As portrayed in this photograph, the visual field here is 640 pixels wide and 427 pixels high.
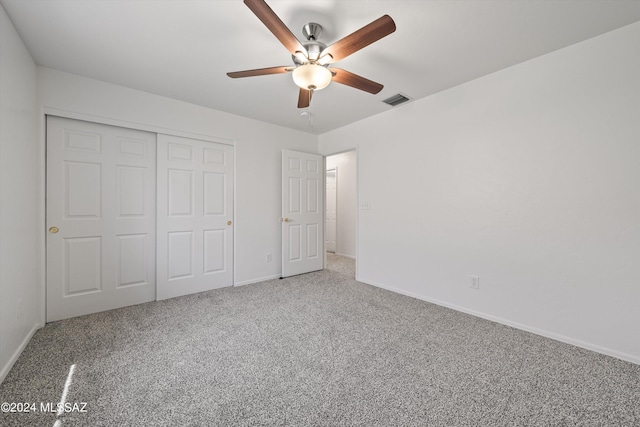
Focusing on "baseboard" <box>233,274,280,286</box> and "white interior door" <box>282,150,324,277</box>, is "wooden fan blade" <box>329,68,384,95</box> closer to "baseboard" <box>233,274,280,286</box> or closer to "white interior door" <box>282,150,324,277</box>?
"white interior door" <box>282,150,324,277</box>

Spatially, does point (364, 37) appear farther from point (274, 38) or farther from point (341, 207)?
point (341, 207)

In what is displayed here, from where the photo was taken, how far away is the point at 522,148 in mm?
2305

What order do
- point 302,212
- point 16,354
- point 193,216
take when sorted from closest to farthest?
point 16,354 → point 193,216 → point 302,212

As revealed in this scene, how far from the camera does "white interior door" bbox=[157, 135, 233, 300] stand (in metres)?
3.03

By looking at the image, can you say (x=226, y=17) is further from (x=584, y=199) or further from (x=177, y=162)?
(x=584, y=199)

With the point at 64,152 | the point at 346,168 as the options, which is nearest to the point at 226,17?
the point at 64,152

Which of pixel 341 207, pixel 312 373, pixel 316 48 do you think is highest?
pixel 316 48

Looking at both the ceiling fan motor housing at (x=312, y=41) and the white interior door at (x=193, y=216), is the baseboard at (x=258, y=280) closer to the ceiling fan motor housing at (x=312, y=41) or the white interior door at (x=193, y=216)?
the white interior door at (x=193, y=216)

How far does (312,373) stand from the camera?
1.69 metres

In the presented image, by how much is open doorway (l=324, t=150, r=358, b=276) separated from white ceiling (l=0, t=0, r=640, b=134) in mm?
2967

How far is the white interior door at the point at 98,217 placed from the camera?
2.45m

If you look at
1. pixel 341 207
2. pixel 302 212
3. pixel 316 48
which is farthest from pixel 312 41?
pixel 341 207

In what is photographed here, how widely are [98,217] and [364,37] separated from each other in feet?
9.89

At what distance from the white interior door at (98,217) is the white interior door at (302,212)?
173cm
